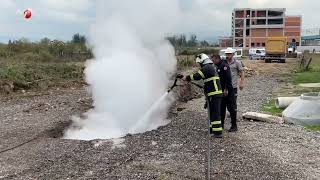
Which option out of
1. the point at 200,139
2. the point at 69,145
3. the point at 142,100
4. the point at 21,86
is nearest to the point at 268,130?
the point at 200,139

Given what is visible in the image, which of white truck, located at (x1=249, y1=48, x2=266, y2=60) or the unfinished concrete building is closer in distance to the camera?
white truck, located at (x1=249, y1=48, x2=266, y2=60)

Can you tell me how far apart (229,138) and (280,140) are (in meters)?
1.05

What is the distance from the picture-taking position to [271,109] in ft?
48.6

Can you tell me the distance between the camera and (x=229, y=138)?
383 inches

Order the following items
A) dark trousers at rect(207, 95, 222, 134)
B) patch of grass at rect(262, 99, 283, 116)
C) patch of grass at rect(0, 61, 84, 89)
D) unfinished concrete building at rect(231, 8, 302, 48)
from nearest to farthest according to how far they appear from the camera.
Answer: dark trousers at rect(207, 95, 222, 134), patch of grass at rect(262, 99, 283, 116), patch of grass at rect(0, 61, 84, 89), unfinished concrete building at rect(231, 8, 302, 48)

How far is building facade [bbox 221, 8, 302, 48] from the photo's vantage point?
11606cm

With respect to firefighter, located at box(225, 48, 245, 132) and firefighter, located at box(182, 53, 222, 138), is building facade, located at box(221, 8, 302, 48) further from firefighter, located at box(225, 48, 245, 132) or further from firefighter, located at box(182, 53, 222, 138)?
firefighter, located at box(182, 53, 222, 138)

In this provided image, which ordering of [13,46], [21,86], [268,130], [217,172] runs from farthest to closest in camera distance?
1. [13,46]
2. [21,86]
3. [268,130]
4. [217,172]

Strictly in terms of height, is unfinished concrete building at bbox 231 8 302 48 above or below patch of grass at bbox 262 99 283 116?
above

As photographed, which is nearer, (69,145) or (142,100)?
(69,145)

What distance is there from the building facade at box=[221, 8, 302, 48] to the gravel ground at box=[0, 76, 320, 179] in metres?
107

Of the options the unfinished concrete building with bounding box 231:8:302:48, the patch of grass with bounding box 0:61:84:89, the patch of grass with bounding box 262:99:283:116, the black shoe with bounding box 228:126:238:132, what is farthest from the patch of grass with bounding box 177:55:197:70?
the unfinished concrete building with bounding box 231:8:302:48

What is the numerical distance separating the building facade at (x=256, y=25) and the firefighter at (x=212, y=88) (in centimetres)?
10735

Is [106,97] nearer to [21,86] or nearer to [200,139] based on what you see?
[200,139]
